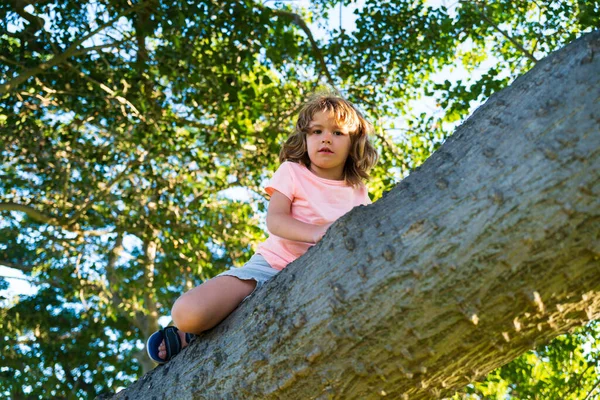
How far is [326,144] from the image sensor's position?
2.93 m

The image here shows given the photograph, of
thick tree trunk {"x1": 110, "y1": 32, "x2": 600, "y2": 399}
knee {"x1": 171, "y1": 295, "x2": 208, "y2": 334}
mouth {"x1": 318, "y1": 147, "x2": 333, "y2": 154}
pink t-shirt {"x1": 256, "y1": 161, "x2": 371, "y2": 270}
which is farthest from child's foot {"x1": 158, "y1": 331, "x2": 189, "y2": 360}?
mouth {"x1": 318, "y1": 147, "x2": 333, "y2": 154}

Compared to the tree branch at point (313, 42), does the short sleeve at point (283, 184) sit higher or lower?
lower

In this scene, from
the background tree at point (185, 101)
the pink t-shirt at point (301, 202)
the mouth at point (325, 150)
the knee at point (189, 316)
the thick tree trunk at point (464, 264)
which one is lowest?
the thick tree trunk at point (464, 264)

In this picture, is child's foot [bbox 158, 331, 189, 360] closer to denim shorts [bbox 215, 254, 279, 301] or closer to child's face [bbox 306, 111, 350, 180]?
denim shorts [bbox 215, 254, 279, 301]

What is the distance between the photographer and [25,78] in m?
6.52

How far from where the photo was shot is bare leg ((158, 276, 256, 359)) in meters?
2.34

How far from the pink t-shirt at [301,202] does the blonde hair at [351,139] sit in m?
0.12

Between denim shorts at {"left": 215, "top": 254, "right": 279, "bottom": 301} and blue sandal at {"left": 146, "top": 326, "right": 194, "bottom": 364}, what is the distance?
10.9 inches

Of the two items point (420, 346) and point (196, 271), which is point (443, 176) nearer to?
point (420, 346)

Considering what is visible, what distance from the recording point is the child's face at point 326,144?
115 inches

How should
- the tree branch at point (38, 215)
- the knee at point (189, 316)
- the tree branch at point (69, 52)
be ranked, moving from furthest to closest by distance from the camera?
the tree branch at point (38, 215)
the tree branch at point (69, 52)
the knee at point (189, 316)

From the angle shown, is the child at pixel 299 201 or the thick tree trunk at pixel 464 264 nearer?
the thick tree trunk at pixel 464 264

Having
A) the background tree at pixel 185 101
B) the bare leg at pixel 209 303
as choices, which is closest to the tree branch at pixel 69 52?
the background tree at pixel 185 101

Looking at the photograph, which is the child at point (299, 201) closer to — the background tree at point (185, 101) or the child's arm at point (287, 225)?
the child's arm at point (287, 225)
